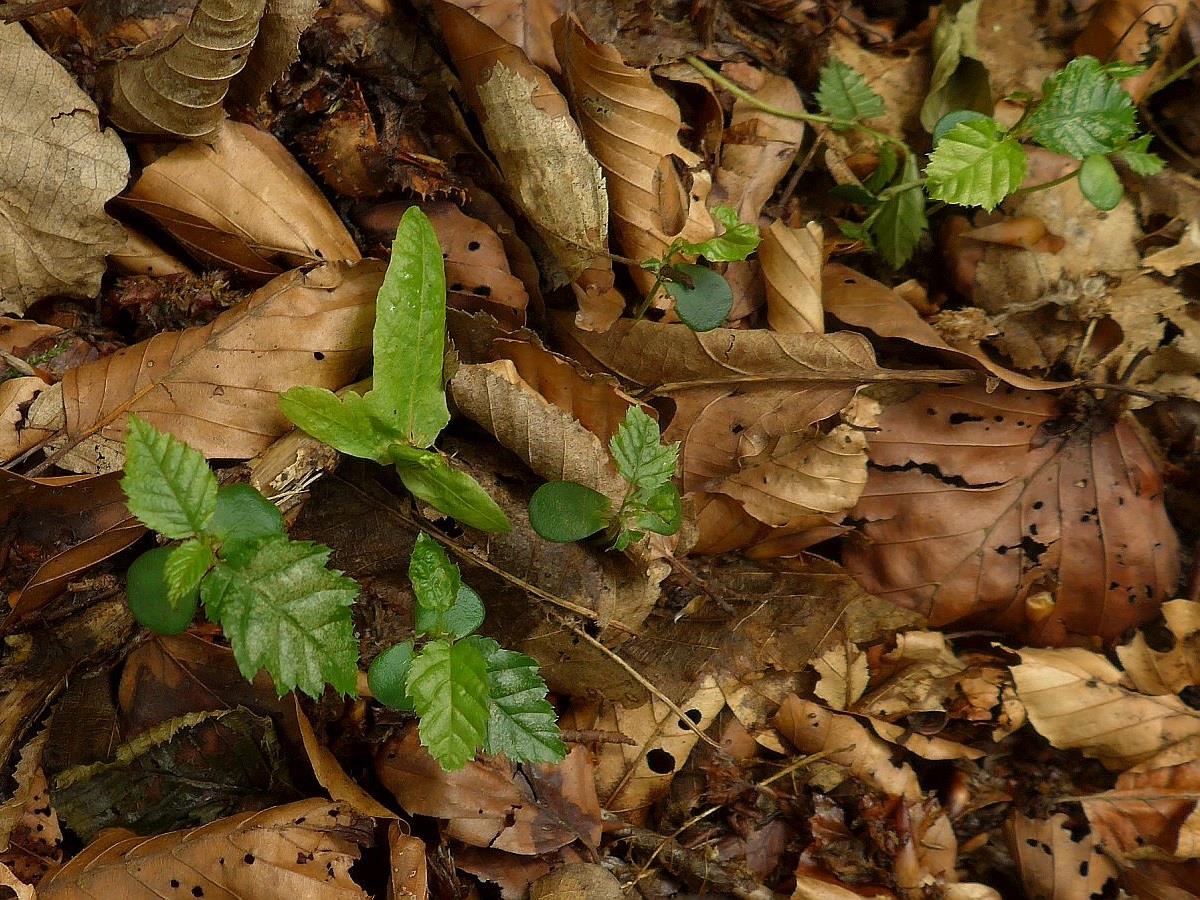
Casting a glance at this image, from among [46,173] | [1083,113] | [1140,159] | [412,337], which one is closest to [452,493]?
[412,337]

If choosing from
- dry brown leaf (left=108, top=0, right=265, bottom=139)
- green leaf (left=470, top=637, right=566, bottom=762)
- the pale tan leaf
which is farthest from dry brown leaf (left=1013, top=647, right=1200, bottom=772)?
dry brown leaf (left=108, top=0, right=265, bottom=139)

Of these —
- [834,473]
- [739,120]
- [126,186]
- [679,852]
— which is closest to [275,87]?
[126,186]

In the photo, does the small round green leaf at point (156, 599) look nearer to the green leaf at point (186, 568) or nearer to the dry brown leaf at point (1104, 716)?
the green leaf at point (186, 568)

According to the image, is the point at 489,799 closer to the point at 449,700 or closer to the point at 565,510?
the point at 449,700

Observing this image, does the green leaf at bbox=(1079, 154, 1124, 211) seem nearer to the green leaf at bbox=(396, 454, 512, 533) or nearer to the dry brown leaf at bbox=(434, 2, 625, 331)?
the dry brown leaf at bbox=(434, 2, 625, 331)

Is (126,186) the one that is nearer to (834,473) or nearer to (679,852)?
(834,473)

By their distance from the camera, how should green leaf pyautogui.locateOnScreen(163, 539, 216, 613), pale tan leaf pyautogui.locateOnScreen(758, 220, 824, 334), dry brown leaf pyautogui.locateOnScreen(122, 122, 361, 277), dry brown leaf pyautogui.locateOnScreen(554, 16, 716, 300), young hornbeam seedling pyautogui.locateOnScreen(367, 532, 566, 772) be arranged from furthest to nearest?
pale tan leaf pyautogui.locateOnScreen(758, 220, 824, 334), dry brown leaf pyautogui.locateOnScreen(554, 16, 716, 300), dry brown leaf pyautogui.locateOnScreen(122, 122, 361, 277), young hornbeam seedling pyautogui.locateOnScreen(367, 532, 566, 772), green leaf pyautogui.locateOnScreen(163, 539, 216, 613)

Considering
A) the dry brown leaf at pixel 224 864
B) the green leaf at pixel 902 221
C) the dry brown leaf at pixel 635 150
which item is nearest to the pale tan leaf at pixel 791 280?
the dry brown leaf at pixel 635 150
